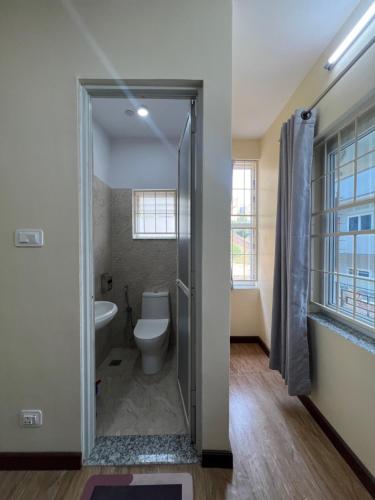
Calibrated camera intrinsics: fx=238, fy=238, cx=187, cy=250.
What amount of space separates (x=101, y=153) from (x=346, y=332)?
2818 millimetres

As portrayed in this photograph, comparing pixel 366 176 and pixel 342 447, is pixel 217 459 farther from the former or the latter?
pixel 366 176

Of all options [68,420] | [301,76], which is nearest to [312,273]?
[301,76]

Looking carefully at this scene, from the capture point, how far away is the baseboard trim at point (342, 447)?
1267 mm

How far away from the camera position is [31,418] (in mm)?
1370

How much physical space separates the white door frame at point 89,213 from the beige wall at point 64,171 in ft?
0.13

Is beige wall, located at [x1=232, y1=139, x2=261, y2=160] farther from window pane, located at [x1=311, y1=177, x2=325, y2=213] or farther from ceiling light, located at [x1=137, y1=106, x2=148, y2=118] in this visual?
window pane, located at [x1=311, y1=177, x2=325, y2=213]

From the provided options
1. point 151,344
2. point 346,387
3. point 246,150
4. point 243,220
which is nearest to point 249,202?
point 243,220

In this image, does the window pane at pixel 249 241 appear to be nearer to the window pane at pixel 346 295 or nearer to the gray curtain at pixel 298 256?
the gray curtain at pixel 298 256

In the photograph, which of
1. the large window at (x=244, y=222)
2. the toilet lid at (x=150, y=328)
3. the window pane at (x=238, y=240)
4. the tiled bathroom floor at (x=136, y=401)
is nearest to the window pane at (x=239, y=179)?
the large window at (x=244, y=222)

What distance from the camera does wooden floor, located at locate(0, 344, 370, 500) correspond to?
124 cm

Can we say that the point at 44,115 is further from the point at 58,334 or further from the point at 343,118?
the point at 343,118

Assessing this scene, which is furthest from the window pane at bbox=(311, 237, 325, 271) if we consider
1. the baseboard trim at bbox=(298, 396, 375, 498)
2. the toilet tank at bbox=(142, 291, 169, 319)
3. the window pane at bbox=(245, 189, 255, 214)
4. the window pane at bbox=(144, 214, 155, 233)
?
the window pane at bbox=(144, 214, 155, 233)

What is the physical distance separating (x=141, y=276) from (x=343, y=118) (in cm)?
244

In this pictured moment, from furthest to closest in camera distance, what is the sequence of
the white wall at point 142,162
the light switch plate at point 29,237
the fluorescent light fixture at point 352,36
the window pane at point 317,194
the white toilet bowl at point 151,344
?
the white wall at point 142,162, the white toilet bowl at point 151,344, the window pane at point 317,194, the light switch plate at point 29,237, the fluorescent light fixture at point 352,36
